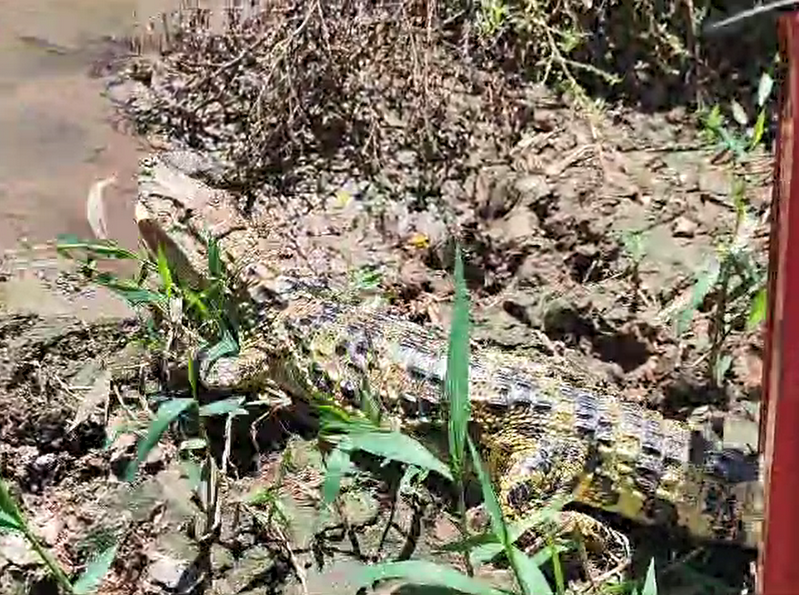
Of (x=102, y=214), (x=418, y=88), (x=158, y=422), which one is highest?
(x=418, y=88)

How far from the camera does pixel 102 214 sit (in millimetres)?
4082

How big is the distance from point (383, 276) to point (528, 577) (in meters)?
1.62

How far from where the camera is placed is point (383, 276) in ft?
13.3

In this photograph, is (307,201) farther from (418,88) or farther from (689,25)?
(689,25)

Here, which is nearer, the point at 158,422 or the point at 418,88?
the point at 158,422

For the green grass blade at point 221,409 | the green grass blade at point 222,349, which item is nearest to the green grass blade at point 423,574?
the green grass blade at point 221,409

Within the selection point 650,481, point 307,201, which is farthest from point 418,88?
point 650,481

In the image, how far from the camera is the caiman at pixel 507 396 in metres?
3.21

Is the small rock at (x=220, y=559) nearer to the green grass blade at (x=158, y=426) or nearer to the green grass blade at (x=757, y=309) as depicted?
the green grass blade at (x=158, y=426)

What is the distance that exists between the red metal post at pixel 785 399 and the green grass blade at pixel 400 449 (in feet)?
2.99

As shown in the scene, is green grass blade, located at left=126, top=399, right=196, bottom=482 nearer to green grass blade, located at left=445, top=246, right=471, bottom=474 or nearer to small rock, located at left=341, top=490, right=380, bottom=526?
small rock, located at left=341, top=490, right=380, bottom=526

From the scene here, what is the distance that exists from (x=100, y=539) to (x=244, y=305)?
3.30 ft

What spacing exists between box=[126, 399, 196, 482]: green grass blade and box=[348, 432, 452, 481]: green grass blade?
0.56 m

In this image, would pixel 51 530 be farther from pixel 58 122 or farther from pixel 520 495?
pixel 58 122
